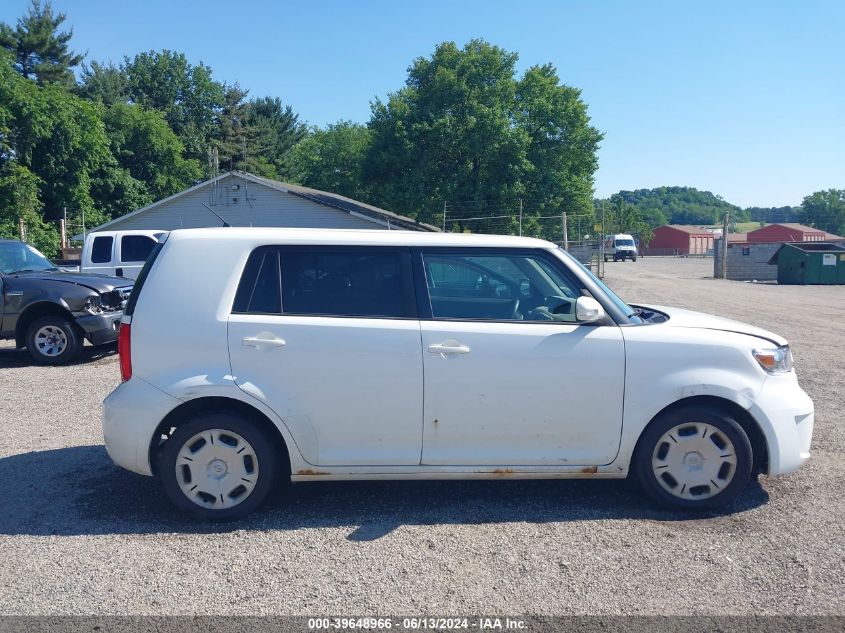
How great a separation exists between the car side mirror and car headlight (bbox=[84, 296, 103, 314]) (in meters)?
8.00

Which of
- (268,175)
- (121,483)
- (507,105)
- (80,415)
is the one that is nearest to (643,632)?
(121,483)

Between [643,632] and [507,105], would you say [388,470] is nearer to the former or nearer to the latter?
[643,632]

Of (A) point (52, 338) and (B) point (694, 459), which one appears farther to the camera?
(A) point (52, 338)

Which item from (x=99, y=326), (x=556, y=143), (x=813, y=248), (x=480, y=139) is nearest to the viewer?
(x=99, y=326)

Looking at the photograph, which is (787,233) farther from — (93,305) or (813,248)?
(93,305)

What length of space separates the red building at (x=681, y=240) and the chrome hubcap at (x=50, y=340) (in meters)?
98.1

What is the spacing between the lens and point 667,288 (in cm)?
2456

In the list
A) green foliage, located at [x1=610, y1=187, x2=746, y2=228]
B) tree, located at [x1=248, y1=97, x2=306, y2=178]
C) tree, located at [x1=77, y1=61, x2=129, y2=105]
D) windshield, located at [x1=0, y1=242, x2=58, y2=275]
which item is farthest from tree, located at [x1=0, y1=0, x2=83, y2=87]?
green foliage, located at [x1=610, y1=187, x2=746, y2=228]

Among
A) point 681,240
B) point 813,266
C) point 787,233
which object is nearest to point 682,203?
point 681,240

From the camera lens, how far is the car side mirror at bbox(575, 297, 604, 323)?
4426 mm

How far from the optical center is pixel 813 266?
2969 centimetres

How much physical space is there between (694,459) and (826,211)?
132 m

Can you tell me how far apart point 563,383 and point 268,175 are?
61.9 m

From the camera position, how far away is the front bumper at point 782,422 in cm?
451
